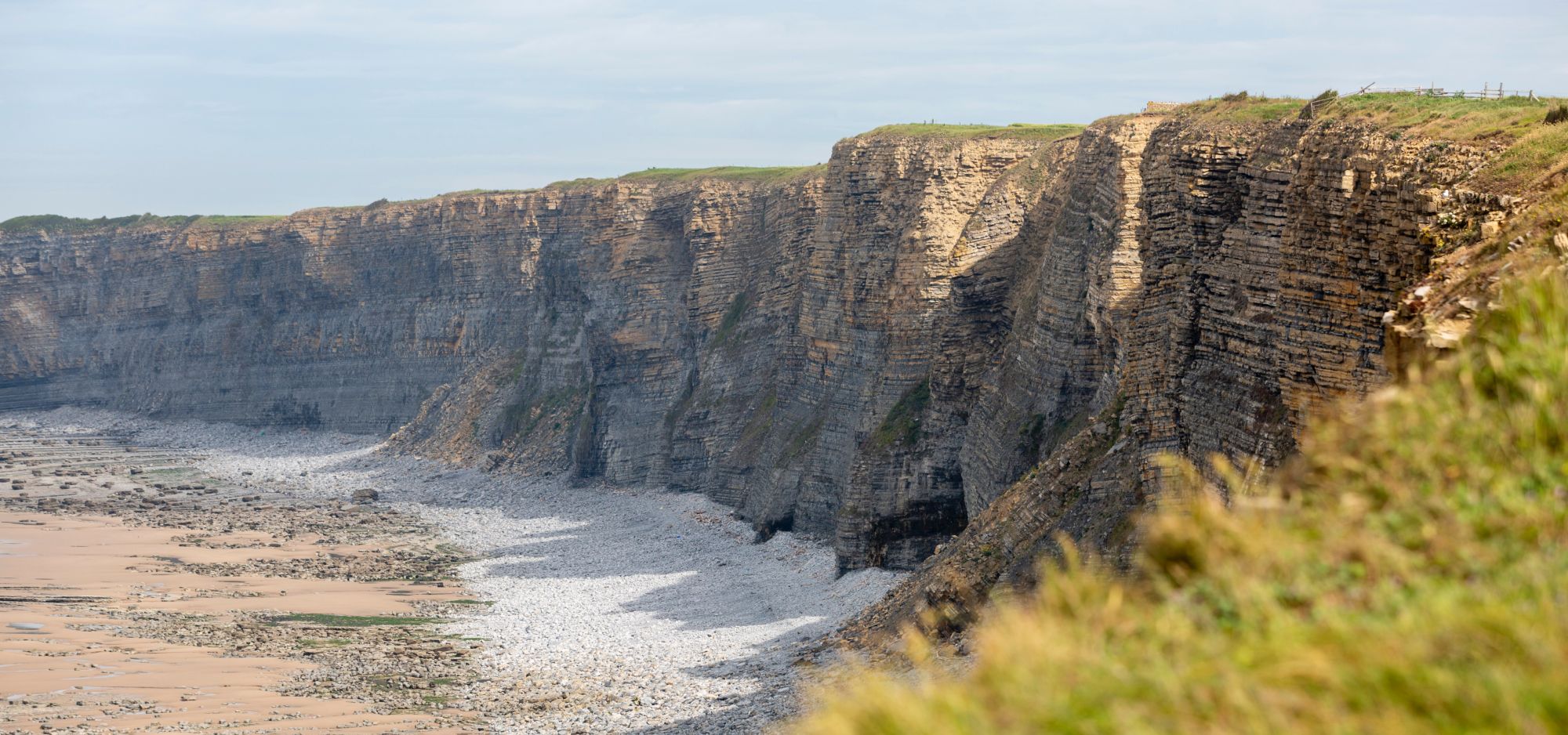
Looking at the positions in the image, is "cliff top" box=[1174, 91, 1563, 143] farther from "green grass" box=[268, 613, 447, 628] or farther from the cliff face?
"green grass" box=[268, 613, 447, 628]

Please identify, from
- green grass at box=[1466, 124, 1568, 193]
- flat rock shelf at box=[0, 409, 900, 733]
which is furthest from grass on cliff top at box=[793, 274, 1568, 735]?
flat rock shelf at box=[0, 409, 900, 733]

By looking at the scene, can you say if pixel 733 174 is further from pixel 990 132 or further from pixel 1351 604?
pixel 1351 604

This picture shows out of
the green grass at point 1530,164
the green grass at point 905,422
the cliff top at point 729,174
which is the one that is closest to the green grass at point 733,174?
the cliff top at point 729,174

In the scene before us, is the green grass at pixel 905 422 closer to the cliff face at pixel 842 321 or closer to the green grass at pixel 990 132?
the cliff face at pixel 842 321

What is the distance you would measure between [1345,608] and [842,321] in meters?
42.3

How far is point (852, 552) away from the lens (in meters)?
41.1

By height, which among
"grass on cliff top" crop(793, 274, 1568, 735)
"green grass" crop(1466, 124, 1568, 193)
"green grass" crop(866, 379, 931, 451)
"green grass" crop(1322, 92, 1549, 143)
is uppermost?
"green grass" crop(1322, 92, 1549, 143)

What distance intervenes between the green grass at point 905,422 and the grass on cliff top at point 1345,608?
32.5 meters

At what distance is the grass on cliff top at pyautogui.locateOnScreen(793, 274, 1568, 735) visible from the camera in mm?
6090

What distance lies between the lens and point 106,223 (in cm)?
12112

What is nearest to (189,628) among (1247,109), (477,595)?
(477,595)

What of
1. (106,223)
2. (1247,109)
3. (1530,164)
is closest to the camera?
(1530,164)

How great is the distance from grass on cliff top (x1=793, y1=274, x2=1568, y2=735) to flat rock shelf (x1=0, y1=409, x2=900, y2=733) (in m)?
19.3

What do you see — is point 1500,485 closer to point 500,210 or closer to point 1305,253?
point 1305,253
